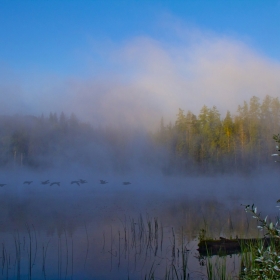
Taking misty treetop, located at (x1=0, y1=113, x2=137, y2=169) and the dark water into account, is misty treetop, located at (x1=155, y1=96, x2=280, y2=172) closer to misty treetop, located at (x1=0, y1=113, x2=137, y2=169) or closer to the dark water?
misty treetop, located at (x1=0, y1=113, x2=137, y2=169)

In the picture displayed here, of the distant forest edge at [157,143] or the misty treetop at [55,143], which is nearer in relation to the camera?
the distant forest edge at [157,143]

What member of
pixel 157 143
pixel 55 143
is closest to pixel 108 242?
pixel 157 143

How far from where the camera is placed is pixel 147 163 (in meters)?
71.4

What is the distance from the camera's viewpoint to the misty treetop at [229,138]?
54.3 meters

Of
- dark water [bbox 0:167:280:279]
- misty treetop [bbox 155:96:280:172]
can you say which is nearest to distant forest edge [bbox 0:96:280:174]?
misty treetop [bbox 155:96:280:172]

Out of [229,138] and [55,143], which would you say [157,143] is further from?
[55,143]

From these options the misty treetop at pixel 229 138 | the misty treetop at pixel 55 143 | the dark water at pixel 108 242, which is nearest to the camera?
the dark water at pixel 108 242

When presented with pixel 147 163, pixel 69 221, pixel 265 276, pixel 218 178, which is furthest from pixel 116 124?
pixel 265 276

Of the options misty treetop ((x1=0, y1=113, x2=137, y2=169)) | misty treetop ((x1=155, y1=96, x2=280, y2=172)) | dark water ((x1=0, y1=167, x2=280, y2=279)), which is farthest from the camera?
misty treetop ((x1=0, y1=113, x2=137, y2=169))

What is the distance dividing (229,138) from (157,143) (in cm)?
1850

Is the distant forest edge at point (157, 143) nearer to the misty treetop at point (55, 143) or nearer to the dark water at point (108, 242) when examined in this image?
the misty treetop at point (55, 143)

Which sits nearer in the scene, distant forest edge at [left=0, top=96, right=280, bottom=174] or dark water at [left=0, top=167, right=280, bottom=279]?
dark water at [left=0, top=167, right=280, bottom=279]

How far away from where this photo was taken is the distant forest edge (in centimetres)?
5516

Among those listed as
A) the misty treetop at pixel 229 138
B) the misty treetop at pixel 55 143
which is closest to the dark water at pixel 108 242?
the misty treetop at pixel 229 138
